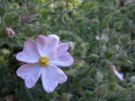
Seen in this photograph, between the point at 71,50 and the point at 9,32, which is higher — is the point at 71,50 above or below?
below

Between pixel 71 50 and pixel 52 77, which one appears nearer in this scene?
pixel 52 77

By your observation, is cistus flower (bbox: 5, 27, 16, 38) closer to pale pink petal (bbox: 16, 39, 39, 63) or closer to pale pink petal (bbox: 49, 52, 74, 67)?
pale pink petal (bbox: 16, 39, 39, 63)

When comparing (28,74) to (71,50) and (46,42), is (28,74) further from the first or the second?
(71,50)

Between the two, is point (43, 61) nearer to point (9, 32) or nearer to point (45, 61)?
point (45, 61)

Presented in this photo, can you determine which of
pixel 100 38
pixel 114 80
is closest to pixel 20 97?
pixel 114 80

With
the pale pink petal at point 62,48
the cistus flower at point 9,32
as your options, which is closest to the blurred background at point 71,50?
the cistus flower at point 9,32

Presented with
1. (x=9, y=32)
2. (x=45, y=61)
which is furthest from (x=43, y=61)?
(x=9, y=32)
